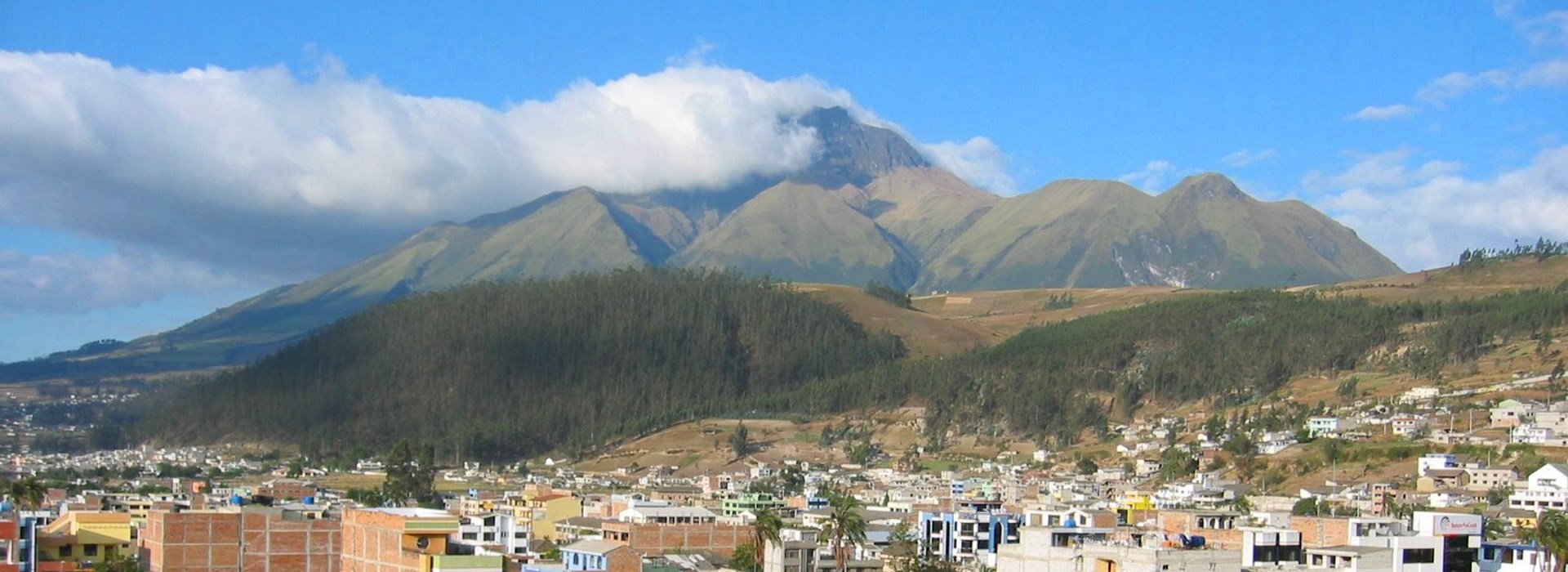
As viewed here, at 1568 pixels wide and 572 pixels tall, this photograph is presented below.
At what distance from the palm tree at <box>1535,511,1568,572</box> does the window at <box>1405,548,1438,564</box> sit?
555 centimetres

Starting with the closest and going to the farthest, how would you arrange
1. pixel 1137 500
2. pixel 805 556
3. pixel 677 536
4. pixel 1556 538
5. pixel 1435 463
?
1. pixel 1556 538
2. pixel 805 556
3. pixel 677 536
4. pixel 1137 500
5. pixel 1435 463

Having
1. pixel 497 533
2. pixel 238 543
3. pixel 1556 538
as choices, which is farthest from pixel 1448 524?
pixel 238 543

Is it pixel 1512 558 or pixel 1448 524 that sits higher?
pixel 1448 524

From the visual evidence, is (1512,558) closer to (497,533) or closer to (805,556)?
(805,556)

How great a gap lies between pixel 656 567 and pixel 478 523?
10.9 meters

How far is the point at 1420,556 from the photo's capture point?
65125 mm

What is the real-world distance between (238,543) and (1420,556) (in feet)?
143

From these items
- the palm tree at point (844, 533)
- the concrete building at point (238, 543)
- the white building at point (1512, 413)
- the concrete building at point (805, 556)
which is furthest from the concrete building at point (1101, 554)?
the white building at point (1512, 413)

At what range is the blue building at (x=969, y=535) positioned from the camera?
84.3 m

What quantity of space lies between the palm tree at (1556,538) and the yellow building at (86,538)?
54467 mm

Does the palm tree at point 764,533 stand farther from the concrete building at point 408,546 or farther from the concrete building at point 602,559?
the concrete building at point 408,546

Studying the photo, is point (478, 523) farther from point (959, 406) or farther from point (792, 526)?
point (959, 406)

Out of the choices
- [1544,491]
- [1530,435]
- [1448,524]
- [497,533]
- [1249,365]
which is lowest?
[497,533]

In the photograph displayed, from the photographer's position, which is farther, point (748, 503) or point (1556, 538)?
point (748, 503)
